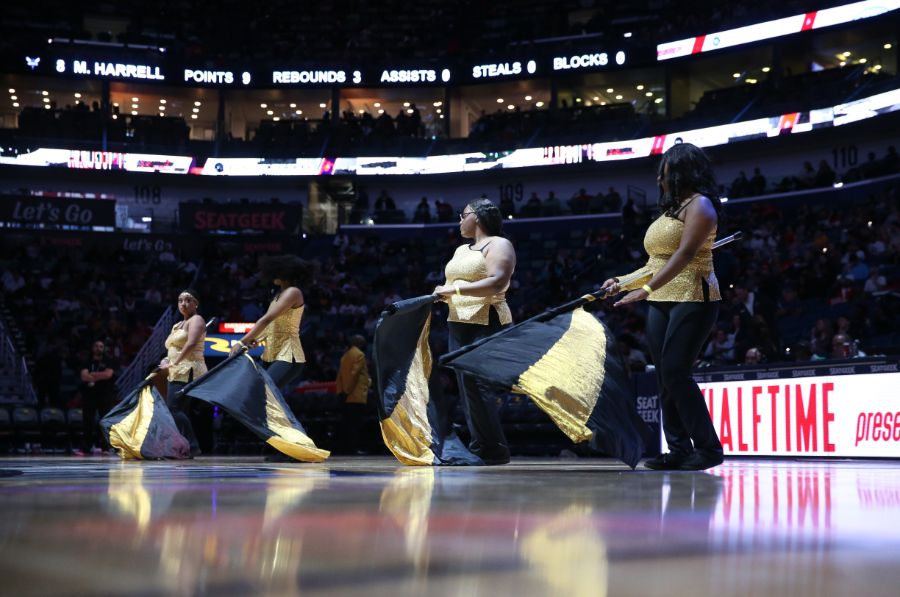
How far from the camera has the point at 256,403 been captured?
695 centimetres

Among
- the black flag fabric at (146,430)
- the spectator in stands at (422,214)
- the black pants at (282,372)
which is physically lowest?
the black flag fabric at (146,430)

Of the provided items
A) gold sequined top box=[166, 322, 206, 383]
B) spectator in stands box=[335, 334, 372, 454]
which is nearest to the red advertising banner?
spectator in stands box=[335, 334, 372, 454]

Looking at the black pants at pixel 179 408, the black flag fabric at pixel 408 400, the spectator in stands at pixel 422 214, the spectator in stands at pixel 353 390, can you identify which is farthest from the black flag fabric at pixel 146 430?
the spectator in stands at pixel 422 214

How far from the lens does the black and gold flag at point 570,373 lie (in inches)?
179

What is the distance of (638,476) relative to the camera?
423 cm

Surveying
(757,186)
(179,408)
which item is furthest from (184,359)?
Result: (757,186)

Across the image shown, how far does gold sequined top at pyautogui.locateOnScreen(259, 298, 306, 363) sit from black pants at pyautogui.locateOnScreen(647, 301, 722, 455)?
3601 millimetres

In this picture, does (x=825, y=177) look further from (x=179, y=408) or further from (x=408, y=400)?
(x=408, y=400)

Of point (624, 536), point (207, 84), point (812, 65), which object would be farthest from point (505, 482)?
point (207, 84)

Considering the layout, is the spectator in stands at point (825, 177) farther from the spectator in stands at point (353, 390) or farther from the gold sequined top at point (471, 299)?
the gold sequined top at point (471, 299)

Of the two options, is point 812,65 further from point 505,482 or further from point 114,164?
point 505,482

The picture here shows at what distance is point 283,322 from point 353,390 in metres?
4.88

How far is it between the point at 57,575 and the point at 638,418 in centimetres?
351

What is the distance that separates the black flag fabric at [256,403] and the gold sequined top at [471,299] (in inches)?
67.0
